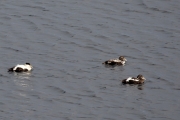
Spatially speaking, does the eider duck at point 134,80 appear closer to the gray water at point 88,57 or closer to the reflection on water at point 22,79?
the gray water at point 88,57

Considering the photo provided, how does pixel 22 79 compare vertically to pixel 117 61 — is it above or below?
below

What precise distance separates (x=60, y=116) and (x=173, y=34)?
11755 millimetres

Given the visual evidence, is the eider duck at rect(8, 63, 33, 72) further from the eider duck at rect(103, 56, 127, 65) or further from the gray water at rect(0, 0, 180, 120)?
the eider duck at rect(103, 56, 127, 65)

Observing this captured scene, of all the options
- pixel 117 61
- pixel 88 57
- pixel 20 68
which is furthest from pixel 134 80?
pixel 20 68

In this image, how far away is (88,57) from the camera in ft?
107

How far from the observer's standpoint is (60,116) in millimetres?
25453

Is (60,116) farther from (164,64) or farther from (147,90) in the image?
(164,64)

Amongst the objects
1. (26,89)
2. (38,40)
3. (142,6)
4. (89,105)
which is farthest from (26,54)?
(142,6)

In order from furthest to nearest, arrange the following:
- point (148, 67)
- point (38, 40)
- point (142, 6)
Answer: point (142, 6)
point (38, 40)
point (148, 67)

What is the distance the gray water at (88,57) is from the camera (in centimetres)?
2653

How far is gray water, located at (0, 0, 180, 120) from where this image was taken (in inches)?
1045

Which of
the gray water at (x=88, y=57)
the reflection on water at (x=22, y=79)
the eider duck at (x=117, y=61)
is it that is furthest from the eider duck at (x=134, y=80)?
the reflection on water at (x=22, y=79)

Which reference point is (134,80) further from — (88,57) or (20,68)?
(20,68)

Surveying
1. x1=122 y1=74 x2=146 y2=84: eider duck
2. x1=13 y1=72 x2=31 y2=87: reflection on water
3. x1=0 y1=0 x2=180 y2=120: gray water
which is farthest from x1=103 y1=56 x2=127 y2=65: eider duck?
x1=13 y1=72 x2=31 y2=87: reflection on water
